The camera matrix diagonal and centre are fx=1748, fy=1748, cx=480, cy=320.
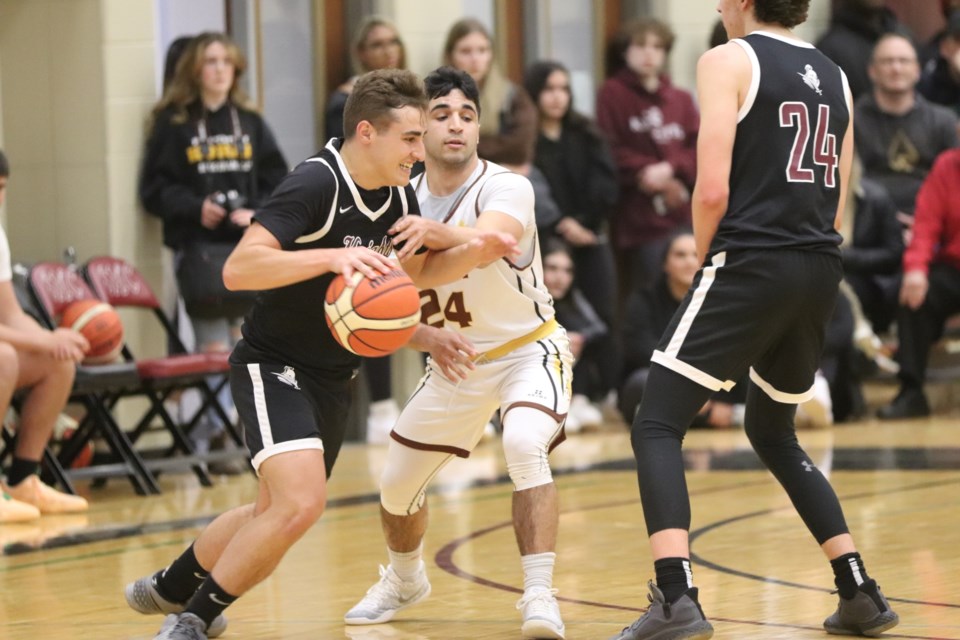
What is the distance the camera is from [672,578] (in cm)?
470

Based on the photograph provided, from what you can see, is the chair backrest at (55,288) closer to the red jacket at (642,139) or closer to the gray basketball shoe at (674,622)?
the red jacket at (642,139)

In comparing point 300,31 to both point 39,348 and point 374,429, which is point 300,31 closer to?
point 374,429

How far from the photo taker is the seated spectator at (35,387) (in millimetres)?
8242

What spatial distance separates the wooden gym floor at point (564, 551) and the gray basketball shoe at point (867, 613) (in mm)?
75

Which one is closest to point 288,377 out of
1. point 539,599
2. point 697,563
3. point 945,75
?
point 539,599

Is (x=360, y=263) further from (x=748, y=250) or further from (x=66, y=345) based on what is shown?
(x=66, y=345)

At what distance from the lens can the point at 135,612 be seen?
5.79 meters

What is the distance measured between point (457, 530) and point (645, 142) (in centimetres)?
534

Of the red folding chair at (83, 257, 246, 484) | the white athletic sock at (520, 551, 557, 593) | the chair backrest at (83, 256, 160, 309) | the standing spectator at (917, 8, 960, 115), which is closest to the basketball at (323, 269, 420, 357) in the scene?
the white athletic sock at (520, 551, 557, 593)

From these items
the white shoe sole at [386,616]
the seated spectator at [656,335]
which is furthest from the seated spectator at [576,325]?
the white shoe sole at [386,616]

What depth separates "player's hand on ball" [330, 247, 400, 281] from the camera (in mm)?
4840

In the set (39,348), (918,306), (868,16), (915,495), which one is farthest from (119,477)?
(868,16)

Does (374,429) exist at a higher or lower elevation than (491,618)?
lower

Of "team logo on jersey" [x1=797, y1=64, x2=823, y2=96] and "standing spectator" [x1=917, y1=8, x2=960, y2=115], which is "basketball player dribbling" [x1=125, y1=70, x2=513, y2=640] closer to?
"team logo on jersey" [x1=797, y1=64, x2=823, y2=96]
